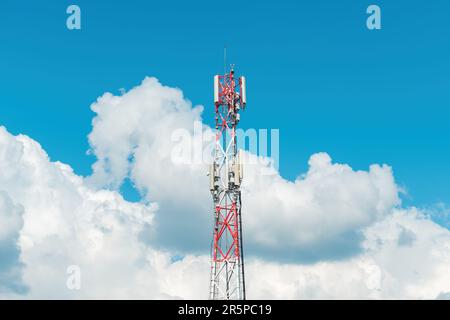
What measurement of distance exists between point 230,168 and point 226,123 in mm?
6764

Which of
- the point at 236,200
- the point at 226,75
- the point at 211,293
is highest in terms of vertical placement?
the point at 226,75
